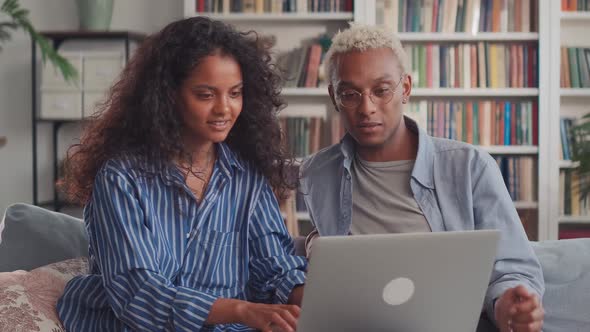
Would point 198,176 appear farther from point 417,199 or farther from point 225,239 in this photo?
point 417,199

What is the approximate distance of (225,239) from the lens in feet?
5.60

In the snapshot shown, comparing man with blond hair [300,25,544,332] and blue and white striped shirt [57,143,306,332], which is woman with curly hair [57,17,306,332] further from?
man with blond hair [300,25,544,332]

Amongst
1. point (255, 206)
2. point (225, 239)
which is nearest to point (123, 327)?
point (225, 239)

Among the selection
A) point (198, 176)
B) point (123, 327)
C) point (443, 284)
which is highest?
point (198, 176)

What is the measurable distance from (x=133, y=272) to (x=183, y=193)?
0.21 metres

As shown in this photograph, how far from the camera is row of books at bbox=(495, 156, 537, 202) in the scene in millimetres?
4344

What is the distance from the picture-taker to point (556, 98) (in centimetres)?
422

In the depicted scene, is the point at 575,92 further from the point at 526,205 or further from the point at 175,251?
the point at 175,251

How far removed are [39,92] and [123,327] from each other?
3.37 metres

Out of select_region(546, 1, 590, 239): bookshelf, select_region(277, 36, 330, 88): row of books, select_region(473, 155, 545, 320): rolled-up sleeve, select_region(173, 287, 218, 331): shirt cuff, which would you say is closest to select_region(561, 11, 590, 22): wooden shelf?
select_region(546, 1, 590, 239): bookshelf

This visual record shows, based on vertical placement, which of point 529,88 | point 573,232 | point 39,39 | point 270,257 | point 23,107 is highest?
point 39,39

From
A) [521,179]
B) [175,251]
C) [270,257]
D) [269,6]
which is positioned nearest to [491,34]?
[521,179]

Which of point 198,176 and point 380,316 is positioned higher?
point 198,176

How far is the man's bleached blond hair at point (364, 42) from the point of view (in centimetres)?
196
